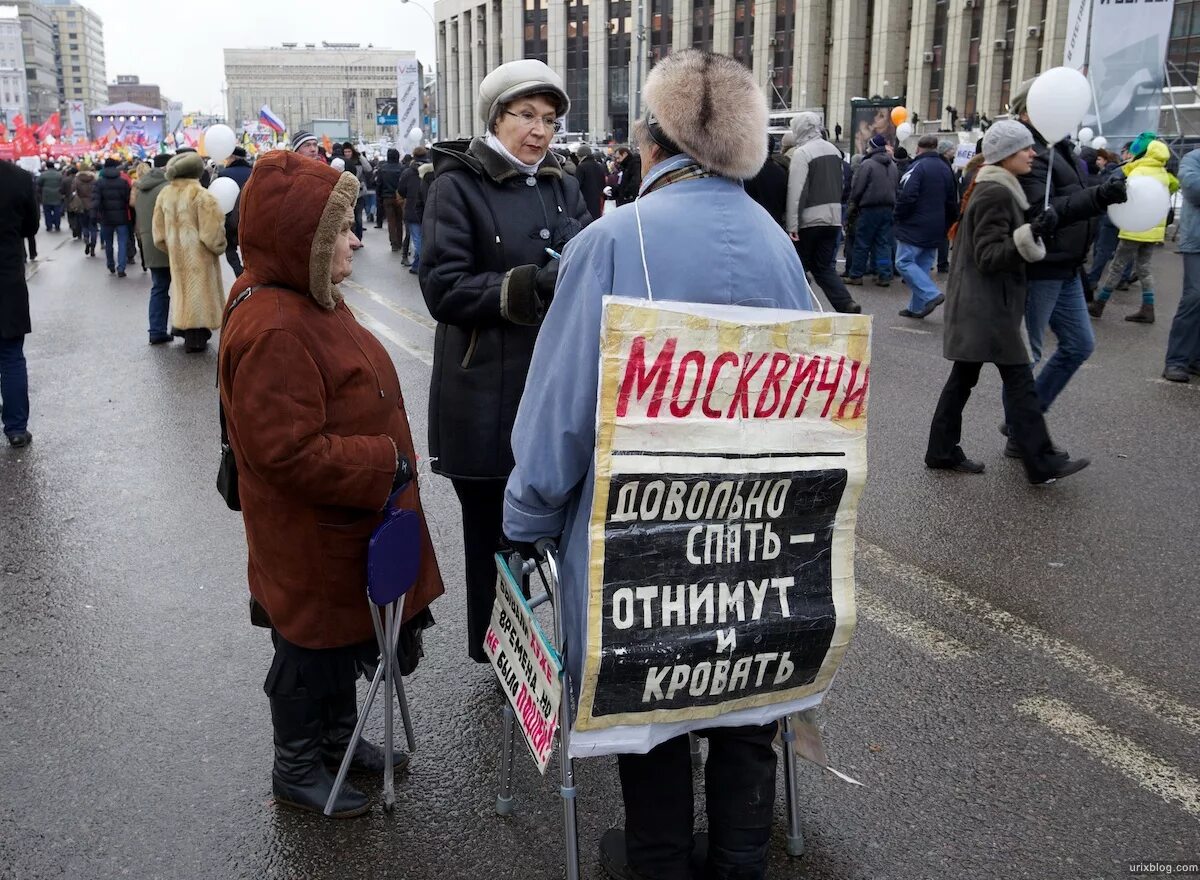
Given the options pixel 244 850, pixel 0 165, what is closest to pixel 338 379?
pixel 244 850

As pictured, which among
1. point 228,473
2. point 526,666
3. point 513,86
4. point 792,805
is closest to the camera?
point 526,666

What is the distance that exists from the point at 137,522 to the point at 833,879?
4160mm

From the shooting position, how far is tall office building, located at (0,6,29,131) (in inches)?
5098

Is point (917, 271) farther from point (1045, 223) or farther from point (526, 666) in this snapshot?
point (526, 666)

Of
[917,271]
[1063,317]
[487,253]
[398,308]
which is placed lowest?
[398,308]

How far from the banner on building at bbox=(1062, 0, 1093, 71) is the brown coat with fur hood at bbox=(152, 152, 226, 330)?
47.2 ft

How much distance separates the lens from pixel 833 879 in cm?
272

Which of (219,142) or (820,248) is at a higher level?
(219,142)

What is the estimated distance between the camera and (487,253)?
11.1ft

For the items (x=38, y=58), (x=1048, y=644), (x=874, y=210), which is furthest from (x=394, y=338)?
(x=38, y=58)

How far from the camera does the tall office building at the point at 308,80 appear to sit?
531 feet

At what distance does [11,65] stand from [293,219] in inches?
6059

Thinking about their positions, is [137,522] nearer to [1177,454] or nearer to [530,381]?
[530,381]

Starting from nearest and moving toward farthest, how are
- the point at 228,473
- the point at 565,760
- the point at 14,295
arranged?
the point at 565,760 → the point at 228,473 → the point at 14,295
